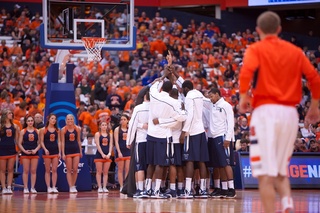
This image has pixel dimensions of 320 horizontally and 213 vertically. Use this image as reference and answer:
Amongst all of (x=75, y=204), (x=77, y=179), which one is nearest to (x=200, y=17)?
(x=77, y=179)

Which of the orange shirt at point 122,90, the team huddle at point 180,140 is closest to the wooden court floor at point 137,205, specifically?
the team huddle at point 180,140

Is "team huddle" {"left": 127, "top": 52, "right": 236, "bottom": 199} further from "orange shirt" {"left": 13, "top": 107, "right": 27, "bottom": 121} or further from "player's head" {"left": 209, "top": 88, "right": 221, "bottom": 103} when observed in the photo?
"orange shirt" {"left": 13, "top": 107, "right": 27, "bottom": 121}

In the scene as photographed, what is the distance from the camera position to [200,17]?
3481cm

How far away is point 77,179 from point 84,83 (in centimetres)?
751

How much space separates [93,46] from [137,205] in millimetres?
6667

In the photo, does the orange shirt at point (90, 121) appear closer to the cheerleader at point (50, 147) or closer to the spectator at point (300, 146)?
the cheerleader at point (50, 147)

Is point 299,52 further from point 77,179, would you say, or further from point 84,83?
point 84,83

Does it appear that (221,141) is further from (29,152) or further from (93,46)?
(29,152)

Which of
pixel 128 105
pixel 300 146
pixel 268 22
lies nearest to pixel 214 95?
pixel 300 146

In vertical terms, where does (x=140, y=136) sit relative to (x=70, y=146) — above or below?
above

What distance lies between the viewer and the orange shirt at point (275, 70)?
312 inches

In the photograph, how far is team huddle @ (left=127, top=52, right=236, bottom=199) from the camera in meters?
14.9

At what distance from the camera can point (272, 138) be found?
308 inches

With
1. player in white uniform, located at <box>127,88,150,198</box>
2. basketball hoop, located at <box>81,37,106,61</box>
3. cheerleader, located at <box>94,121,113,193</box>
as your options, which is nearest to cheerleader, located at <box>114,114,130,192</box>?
cheerleader, located at <box>94,121,113,193</box>
